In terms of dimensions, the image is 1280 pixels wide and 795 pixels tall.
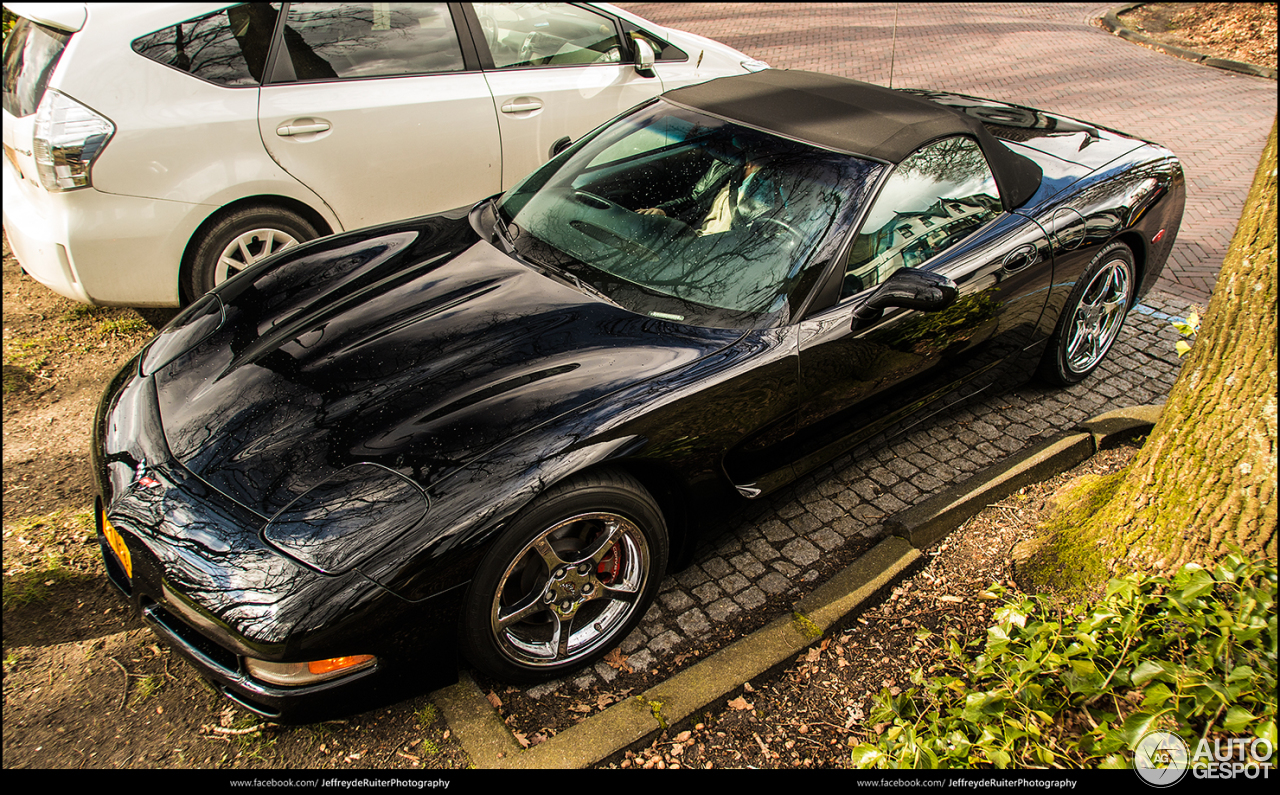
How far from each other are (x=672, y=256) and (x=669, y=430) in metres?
0.77

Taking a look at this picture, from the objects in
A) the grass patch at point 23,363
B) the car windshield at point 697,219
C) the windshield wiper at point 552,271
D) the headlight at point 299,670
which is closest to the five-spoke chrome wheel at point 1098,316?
the car windshield at point 697,219

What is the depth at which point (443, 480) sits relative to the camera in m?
2.23

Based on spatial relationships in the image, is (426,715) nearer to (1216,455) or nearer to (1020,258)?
(1216,455)

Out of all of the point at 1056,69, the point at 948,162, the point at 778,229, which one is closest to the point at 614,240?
the point at 778,229

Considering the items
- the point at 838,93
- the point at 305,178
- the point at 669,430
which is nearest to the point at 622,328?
the point at 669,430

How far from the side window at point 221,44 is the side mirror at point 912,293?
339 centimetres

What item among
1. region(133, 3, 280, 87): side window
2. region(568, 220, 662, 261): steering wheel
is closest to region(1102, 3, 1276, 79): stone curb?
region(568, 220, 662, 261): steering wheel

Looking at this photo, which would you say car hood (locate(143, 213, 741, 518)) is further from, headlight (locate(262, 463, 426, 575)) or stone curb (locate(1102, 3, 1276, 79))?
stone curb (locate(1102, 3, 1276, 79))

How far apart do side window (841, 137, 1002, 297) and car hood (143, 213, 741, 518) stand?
2.21ft

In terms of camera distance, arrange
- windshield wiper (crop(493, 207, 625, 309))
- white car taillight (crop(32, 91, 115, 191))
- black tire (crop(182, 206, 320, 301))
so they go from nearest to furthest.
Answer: windshield wiper (crop(493, 207, 625, 309)) < white car taillight (crop(32, 91, 115, 191)) < black tire (crop(182, 206, 320, 301))

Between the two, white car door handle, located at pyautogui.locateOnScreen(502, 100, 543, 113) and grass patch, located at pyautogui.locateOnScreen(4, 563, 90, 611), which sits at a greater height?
white car door handle, located at pyautogui.locateOnScreen(502, 100, 543, 113)

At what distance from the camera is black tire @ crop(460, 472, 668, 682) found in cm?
230
